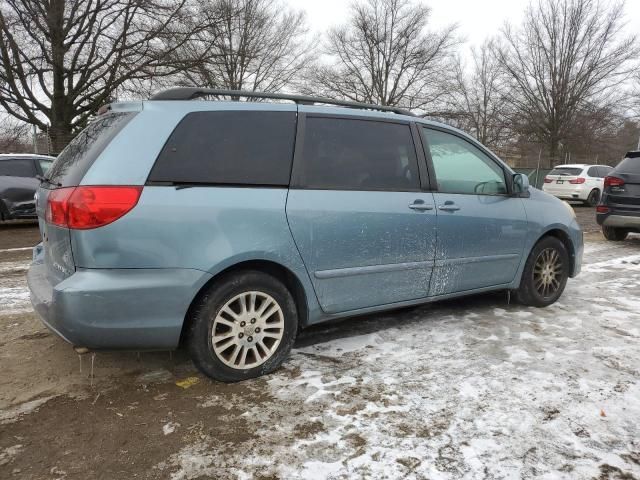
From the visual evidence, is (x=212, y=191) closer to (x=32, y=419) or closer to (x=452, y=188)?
(x=32, y=419)

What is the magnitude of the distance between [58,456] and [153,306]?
80 centimetres

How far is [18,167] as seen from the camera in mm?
9734

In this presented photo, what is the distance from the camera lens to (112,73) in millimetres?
19703

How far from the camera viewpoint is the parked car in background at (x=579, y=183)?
16266 millimetres

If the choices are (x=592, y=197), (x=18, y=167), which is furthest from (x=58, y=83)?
(x=592, y=197)

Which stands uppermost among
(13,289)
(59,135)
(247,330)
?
(59,135)

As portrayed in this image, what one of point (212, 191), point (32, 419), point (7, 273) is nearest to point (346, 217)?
point (212, 191)

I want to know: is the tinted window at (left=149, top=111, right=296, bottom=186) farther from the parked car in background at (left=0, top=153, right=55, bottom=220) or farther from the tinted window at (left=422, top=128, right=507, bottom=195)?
the parked car in background at (left=0, top=153, right=55, bottom=220)

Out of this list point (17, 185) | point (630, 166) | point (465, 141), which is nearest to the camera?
point (465, 141)

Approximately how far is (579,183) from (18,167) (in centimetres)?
1636

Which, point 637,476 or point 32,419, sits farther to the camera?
point 32,419

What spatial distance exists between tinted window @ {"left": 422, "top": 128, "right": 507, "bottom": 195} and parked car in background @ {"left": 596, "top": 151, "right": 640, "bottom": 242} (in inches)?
201

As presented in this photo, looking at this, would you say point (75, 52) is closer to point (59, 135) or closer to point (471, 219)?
point (59, 135)

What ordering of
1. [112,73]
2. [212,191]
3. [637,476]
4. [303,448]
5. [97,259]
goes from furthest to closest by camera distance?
[112,73]
[212,191]
[97,259]
[303,448]
[637,476]
